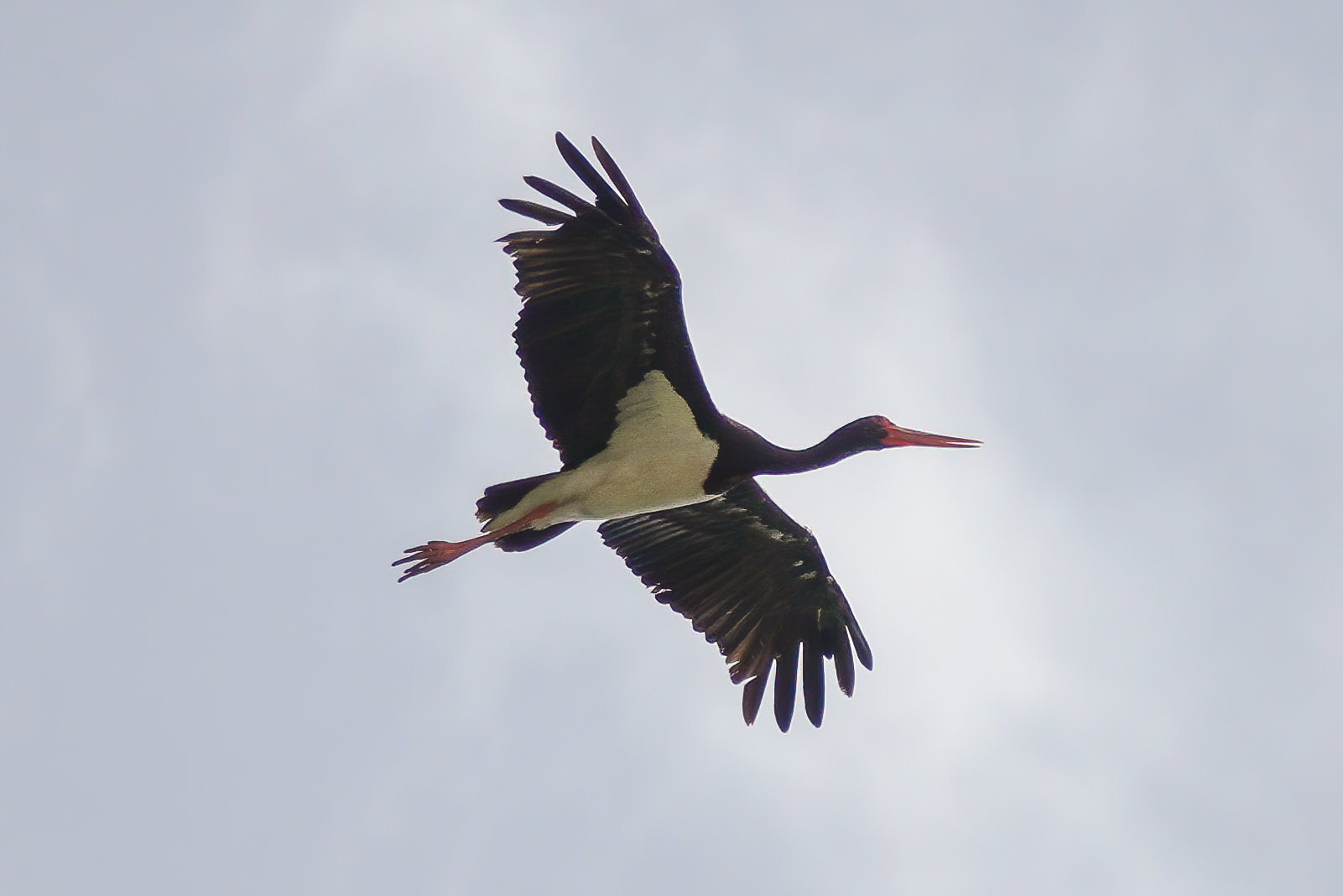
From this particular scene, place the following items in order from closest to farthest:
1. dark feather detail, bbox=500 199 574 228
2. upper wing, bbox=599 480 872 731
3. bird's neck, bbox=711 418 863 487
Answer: dark feather detail, bbox=500 199 574 228 < bird's neck, bbox=711 418 863 487 < upper wing, bbox=599 480 872 731

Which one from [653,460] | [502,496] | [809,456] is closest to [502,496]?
[502,496]

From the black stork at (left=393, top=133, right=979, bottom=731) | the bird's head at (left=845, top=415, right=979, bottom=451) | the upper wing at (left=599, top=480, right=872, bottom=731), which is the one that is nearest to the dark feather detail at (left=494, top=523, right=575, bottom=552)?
the black stork at (left=393, top=133, right=979, bottom=731)

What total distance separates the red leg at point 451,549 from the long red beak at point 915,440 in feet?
8.62

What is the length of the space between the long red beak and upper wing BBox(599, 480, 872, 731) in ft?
3.23

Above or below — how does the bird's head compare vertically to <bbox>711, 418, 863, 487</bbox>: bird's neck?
above

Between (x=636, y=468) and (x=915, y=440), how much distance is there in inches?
90.3

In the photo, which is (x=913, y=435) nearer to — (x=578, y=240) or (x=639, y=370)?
(x=639, y=370)

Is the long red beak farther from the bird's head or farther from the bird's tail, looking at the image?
the bird's tail

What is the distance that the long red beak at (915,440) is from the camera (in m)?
12.4

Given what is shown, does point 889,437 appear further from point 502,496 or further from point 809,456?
point 502,496

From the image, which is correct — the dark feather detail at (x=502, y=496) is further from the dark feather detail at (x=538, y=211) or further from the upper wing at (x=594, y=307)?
the dark feather detail at (x=538, y=211)

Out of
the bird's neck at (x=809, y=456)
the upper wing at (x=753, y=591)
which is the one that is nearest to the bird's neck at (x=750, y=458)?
the bird's neck at (x=809, y=456)

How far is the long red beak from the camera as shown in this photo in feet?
40.8

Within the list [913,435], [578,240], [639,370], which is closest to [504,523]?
[639,370]
